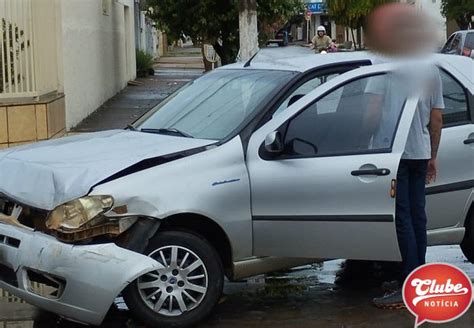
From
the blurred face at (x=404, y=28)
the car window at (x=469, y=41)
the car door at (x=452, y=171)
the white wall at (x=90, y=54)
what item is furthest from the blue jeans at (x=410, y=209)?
the car window at (x=469, y=41)

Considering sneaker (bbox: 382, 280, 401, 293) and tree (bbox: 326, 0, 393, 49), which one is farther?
tree (bbox: 326, 0, 393, 49)

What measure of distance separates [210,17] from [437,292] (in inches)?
444

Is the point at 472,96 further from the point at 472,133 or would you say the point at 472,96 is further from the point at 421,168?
the point at 421,168

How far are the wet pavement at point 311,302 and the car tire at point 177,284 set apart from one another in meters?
0.22

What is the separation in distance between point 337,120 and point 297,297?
4.27ft

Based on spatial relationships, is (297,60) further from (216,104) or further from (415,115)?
(415,115)

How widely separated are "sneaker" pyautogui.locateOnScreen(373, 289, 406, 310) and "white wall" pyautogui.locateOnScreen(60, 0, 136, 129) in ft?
28.2

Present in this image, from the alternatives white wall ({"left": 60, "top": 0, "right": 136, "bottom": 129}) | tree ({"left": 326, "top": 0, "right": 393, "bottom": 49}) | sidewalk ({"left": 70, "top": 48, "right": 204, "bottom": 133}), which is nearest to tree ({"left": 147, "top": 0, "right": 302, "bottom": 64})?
sidewalk ({"left": 70, "top": 48, "right": 204, "bottom": 133})

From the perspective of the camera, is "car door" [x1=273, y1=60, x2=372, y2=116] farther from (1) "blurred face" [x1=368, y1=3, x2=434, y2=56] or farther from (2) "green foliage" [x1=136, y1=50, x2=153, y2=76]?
(2) "green foliage" [x1=136, y1=50, x2=153, y2=76]

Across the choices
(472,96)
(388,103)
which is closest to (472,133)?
(472,96)

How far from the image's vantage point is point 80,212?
202 inches

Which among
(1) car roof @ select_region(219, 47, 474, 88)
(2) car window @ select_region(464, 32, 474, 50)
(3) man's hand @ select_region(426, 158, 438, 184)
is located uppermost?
(2) car window @ select_region(464, 32, 474, 50)

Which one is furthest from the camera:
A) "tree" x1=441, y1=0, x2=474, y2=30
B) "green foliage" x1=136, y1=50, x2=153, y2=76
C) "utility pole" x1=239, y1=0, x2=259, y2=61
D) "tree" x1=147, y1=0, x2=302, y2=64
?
"tree" x1=441, y1=0, x2=474, y2=30

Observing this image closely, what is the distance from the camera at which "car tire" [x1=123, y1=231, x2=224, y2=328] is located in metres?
5.28
